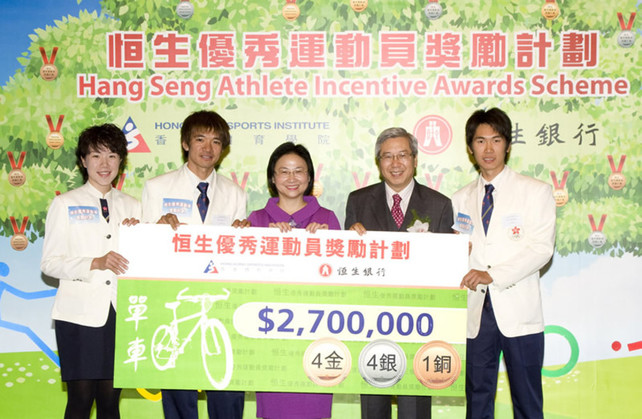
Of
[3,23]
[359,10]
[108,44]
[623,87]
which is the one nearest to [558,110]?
[623,87]

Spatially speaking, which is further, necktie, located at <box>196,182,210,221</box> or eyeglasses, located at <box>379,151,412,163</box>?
necktie, located at <box>196,182,210,221</box>

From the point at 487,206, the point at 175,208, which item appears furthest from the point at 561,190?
the point at 175,208

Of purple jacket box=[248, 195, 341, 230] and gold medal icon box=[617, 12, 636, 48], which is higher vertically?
gold medal icon box=[617, 12, 636, 48]

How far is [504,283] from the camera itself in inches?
122

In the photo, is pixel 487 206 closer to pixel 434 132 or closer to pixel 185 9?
pixel 434 132

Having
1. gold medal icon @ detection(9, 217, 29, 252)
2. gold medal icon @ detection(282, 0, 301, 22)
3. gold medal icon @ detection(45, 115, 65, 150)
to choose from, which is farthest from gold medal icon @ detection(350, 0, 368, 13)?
gold medal icon @ detection(9, 217, 29, 252)

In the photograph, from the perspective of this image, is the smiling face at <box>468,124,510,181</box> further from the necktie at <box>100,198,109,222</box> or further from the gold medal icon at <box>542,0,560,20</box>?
the necktie at <box>100,198,109,222</box>

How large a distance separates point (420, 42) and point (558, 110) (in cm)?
103

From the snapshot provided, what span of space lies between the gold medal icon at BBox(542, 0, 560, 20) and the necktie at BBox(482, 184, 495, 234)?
149cm

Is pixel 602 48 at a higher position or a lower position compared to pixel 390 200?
higher

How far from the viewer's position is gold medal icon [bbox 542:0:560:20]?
399 centimetres

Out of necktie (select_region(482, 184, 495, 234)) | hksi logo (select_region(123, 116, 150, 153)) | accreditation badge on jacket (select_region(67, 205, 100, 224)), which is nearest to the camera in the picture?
accreditation badge on jacket (select_region(67, 205, 100, 224))

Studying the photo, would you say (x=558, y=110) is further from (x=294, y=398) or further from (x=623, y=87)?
(x=294, y=398)

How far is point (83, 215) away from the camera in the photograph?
313 cm
